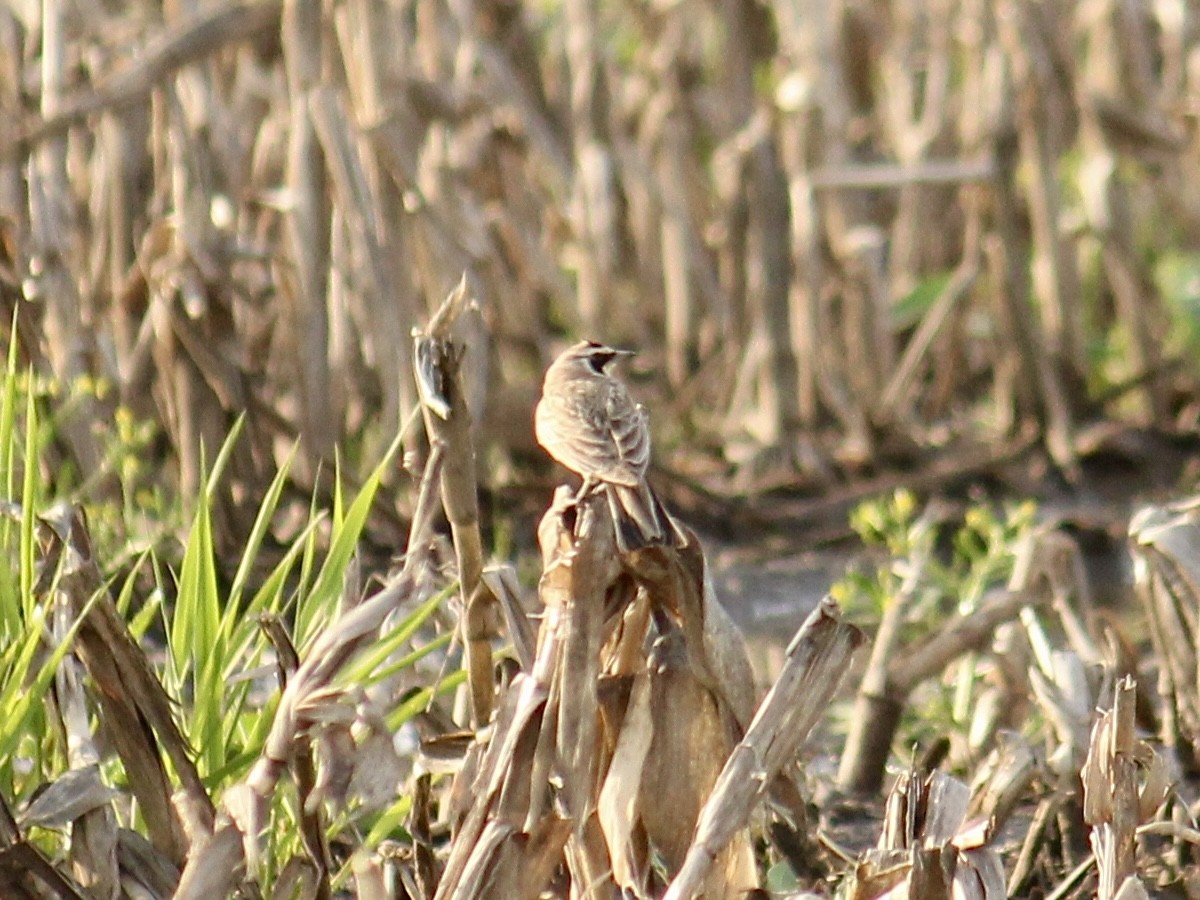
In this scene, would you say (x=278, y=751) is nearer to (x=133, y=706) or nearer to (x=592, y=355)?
(x=133, y=706)

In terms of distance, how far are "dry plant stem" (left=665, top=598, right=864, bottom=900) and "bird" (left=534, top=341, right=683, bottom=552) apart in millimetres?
162

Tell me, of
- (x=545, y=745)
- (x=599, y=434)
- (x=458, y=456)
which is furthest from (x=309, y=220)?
(x=545, y=745)

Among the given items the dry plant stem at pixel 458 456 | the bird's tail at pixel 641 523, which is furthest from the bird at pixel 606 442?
the dry plant stem at pixel 458 456

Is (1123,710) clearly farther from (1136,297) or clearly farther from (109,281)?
(1136,297)

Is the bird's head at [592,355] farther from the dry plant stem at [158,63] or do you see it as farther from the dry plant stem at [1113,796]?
the dry plant stem at [158,63]

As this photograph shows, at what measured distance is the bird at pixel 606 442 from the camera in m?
1.57

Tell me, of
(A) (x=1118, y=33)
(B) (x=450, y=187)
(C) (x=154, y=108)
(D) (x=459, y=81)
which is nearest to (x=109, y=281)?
(C) (x=154, y=108)

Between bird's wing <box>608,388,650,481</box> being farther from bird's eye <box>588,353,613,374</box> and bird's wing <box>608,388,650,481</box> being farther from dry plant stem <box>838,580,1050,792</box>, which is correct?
dry plant stem <box>838,580,1050,792</box>

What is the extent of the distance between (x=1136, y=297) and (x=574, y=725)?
3841 mm

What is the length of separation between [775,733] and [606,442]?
0.30 meters

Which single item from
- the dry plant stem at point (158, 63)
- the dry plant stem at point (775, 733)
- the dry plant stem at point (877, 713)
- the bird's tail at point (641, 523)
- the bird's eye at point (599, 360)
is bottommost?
the dry plant stem at point (877, 713)

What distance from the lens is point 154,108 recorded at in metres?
3.83

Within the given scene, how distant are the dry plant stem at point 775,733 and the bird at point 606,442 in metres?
0.16

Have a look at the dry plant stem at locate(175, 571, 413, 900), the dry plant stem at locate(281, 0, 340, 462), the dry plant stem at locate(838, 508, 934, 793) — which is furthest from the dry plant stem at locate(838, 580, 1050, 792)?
the dry plant stem at locate(281, 0, 340, 462)
